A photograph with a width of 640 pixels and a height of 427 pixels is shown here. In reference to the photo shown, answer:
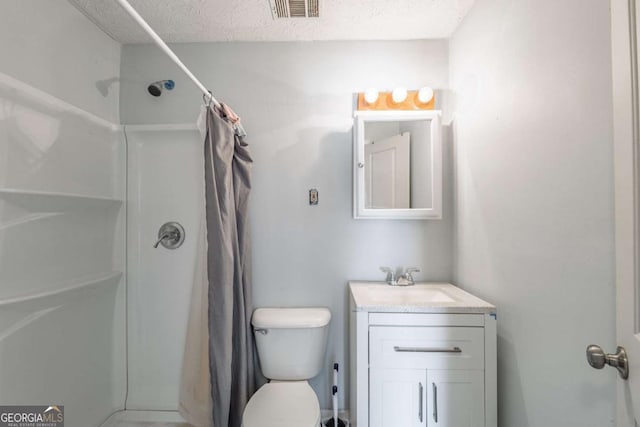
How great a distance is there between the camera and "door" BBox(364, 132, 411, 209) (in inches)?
57.2

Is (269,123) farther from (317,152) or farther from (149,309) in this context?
(149,309)

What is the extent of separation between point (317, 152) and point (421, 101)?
671 millimetres

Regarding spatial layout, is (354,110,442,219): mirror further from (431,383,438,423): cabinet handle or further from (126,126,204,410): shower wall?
(126,126,204,410): shower wall

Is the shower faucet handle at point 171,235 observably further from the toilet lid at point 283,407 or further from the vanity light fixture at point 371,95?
the vanity light fixture at point 371,95

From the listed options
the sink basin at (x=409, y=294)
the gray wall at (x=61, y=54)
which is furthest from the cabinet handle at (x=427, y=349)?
the gray wall at (x=61, y=54)

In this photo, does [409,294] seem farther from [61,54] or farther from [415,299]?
[61,54]

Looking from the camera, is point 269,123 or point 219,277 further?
point 269,123

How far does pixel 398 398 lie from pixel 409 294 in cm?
50

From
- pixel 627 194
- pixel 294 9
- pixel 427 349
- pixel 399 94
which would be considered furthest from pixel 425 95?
pixel 427 349

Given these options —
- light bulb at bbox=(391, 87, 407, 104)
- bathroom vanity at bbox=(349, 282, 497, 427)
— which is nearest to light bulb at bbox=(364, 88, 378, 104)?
light bulb at bbox=(391, 87, 407, 104)

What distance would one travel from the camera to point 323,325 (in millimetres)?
1372

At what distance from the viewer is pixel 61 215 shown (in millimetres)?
1244

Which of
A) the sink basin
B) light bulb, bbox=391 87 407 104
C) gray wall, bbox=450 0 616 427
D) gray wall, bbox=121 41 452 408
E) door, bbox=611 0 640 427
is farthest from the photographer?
gray wall, bbox=121 41 452 408

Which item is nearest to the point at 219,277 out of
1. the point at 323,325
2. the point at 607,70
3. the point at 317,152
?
the point at 323,325
